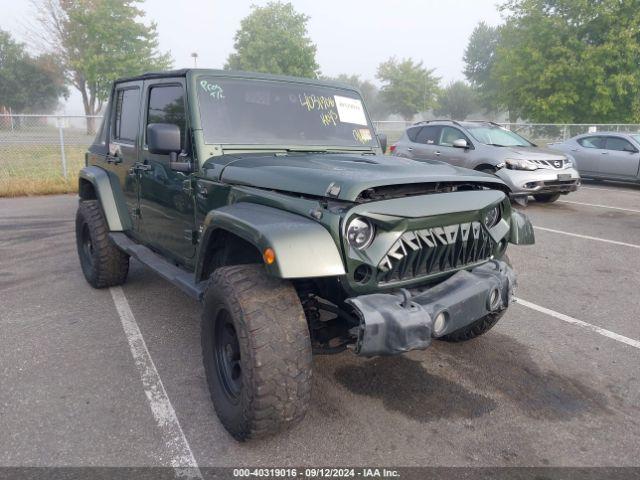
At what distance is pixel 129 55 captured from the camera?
39188 millimetres

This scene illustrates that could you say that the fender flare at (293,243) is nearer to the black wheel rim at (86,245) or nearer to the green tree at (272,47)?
the black wheel rim at (86,245)

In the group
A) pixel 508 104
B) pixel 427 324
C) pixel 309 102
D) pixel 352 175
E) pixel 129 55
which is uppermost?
pixel 129 55

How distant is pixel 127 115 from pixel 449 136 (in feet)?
24.5

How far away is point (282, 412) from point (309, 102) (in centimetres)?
234

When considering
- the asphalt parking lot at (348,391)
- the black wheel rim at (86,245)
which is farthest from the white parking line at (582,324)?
the black wheel rim at (86,245)

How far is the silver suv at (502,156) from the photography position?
929 cm

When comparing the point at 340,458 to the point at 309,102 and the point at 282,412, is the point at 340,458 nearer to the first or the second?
the point at 282,412

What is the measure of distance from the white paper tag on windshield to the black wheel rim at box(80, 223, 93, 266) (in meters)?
2.78

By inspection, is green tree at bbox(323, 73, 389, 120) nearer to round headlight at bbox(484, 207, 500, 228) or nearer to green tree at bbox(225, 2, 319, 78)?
green tree at bbox(225, 2, 319, 78)

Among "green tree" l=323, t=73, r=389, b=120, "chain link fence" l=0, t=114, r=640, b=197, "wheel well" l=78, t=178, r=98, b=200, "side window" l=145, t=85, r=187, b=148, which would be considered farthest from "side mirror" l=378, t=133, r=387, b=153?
"green tree" l=323, t=73, r=389, b=120

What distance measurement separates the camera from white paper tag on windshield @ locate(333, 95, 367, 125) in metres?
3.96

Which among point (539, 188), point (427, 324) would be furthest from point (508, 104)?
point (427, 324)

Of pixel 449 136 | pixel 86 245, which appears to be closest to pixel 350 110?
pixel 86 245

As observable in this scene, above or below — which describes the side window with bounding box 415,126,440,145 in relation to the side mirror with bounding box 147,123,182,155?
above
